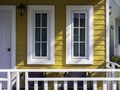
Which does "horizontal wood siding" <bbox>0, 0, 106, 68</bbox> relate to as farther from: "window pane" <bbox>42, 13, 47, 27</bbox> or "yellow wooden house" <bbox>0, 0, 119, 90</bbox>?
"window pane" <bbox>42, 13, 47, 27</bbox>

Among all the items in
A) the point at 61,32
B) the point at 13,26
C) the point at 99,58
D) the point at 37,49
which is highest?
the point at 13,26

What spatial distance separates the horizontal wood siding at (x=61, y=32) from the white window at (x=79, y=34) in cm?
11

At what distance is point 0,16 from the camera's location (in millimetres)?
7895

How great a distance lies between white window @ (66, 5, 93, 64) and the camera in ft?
25.7

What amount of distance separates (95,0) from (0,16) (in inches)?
102

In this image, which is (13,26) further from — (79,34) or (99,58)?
(99,58)

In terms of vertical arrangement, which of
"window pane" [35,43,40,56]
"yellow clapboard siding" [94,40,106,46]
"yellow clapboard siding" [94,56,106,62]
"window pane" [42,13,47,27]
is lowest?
"yellow clapboard siding" [94,56,106,62]

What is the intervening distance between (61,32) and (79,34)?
0.49m

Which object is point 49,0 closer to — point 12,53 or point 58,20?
point 58,20

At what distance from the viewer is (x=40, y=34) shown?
309 inches

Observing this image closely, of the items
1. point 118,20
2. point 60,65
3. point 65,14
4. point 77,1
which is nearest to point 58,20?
point 65,14

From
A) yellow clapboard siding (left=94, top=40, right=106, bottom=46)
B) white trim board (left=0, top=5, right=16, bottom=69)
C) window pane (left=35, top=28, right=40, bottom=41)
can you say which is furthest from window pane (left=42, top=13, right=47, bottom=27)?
yellow clapboard siding (left=94, top=40, right=106, bottom=46)

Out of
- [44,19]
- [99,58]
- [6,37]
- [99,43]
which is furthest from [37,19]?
[99,58]

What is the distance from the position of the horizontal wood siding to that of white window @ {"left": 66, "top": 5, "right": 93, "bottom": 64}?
0.36ft
